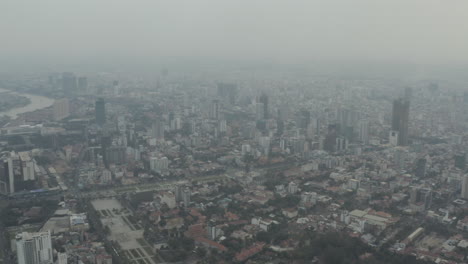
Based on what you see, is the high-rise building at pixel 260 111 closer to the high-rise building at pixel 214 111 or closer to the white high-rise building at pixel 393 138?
the high-rise building at pixel 214 111

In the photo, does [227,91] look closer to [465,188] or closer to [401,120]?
[401,120]

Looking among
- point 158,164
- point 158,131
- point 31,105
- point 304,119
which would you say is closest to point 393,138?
point 304,119

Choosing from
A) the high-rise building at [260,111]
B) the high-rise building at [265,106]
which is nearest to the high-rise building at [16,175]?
the high-rise building at [260,111]

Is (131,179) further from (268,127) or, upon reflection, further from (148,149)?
(268,127)

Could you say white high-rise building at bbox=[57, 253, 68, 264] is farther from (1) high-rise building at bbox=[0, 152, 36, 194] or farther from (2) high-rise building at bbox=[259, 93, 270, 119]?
(2) high-rise building at bbox=[259, 93, 270, 119]

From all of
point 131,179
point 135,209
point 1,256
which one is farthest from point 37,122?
point 1,256
